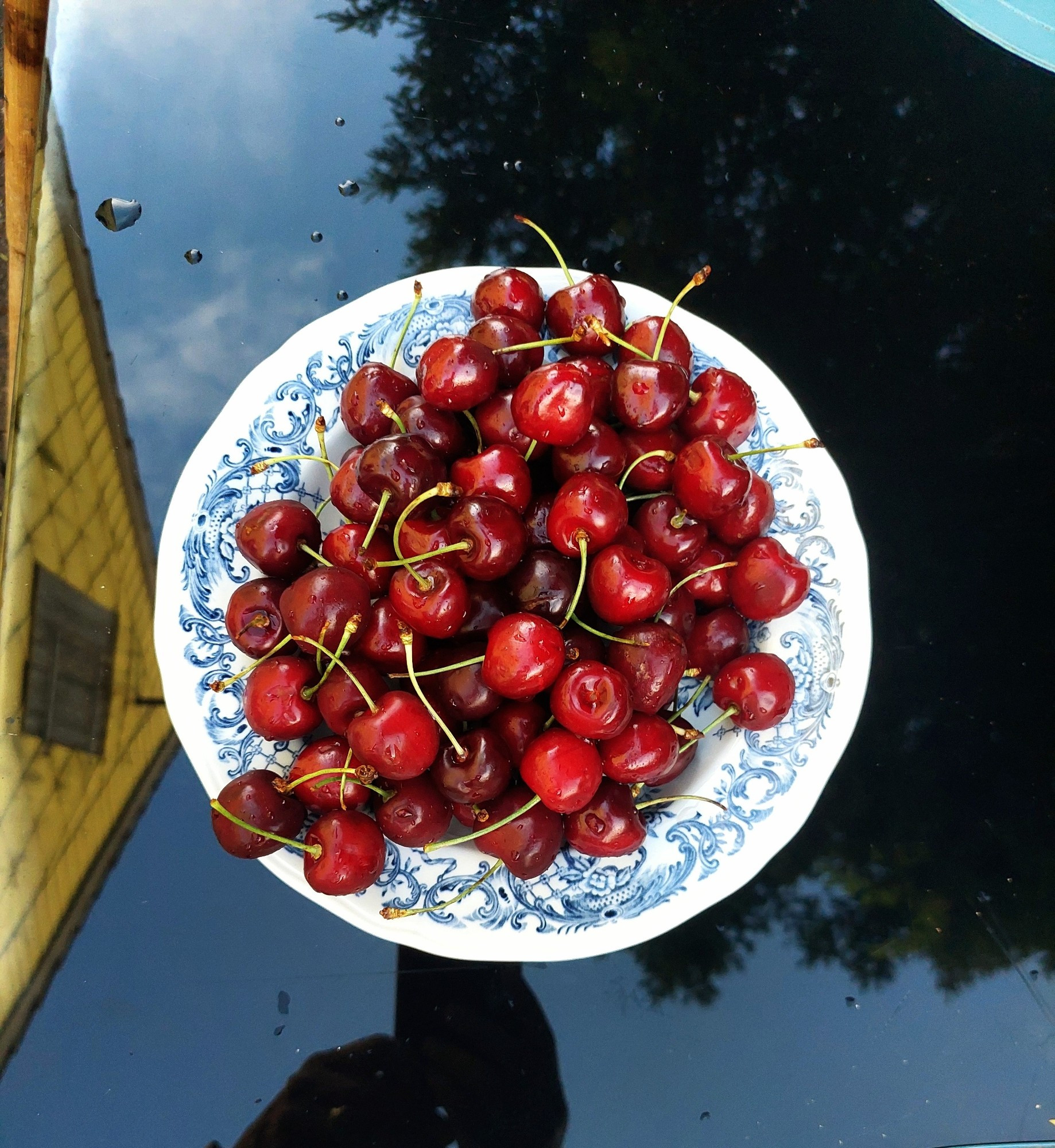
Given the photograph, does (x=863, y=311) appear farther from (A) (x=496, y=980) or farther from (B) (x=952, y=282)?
(A) (x=496, y=980)

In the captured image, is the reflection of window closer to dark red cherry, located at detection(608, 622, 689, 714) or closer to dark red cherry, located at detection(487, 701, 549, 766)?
dark red cherry, located at detection(487, 701, 549, 766)

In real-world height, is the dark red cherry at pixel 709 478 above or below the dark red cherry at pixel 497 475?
above

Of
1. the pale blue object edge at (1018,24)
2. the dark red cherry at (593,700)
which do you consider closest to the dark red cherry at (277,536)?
the dark red cherry at (593,700)

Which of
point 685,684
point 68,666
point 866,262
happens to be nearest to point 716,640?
point 685,684

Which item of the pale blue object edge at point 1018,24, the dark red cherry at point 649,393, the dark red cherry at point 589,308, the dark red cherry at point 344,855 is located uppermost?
the pale blue object edge at point 1018,24

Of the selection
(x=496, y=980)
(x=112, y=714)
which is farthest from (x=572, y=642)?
(x=112, y=714)

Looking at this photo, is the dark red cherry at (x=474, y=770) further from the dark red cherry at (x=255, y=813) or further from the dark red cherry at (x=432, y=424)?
the dark red cherry at (x=432, y=424)
